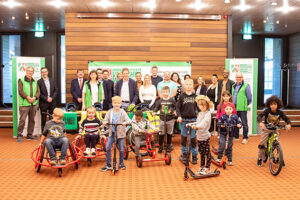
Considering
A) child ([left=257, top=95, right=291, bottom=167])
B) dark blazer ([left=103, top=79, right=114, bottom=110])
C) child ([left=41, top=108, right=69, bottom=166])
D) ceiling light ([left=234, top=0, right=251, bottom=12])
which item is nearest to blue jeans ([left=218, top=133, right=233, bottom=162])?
child ([left=257, top=95, right=291, bottom=167])

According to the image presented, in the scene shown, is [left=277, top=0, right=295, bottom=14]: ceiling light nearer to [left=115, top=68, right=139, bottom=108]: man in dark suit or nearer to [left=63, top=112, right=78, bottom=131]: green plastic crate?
[left=115, top=68, right=139, bottom=108]: man in dark suit

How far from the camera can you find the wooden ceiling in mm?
7402

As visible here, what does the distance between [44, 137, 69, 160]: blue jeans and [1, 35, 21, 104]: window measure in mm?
9307

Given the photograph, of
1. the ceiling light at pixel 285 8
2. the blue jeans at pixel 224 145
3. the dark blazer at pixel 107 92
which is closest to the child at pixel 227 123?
the blue jeans at pixel 224 145

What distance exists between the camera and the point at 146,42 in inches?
326

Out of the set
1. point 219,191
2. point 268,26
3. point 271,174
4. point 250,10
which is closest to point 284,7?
point 250,10

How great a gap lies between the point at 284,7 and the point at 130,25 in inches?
171

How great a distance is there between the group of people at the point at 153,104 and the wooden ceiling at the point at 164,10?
1955 mm

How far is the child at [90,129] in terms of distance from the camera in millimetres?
4551

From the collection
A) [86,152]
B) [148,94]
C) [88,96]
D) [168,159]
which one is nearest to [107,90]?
[88,96]

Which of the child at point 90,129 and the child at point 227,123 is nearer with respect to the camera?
the child at point 227,123

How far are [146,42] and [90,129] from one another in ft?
14.4

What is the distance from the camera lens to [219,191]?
341cm

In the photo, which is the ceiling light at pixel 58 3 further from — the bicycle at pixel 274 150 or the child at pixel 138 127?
the bicycle at pixel 274 150
